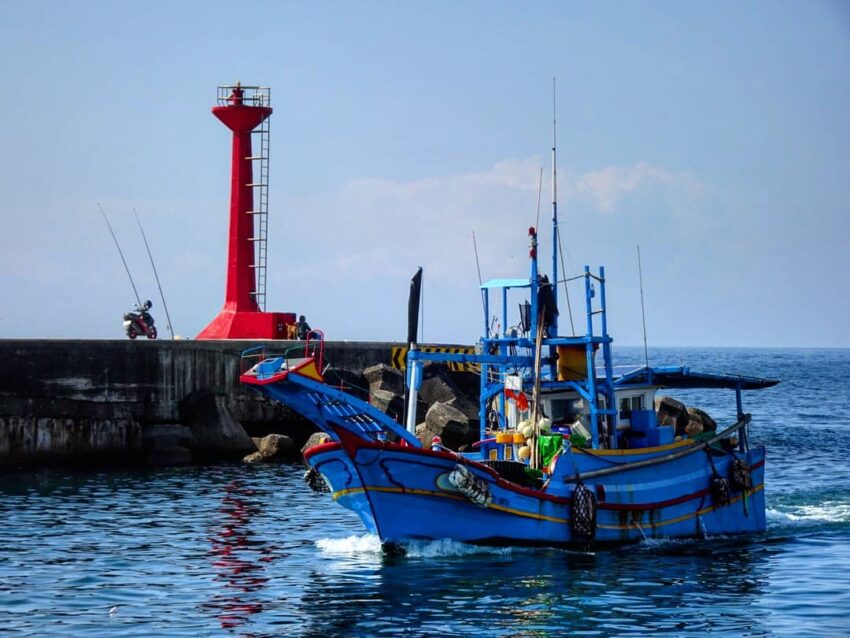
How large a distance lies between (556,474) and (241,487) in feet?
34.9

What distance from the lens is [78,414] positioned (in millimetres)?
31828

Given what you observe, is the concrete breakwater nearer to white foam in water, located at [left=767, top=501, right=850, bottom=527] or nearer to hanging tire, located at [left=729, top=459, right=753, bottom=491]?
hanging tire, located at [left=729, top=459, right=753, bottom=491]

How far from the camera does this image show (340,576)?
1870 centimetres

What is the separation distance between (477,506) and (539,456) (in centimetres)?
234

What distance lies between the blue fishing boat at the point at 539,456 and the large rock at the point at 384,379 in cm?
1024

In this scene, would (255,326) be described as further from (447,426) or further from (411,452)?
(411,452)

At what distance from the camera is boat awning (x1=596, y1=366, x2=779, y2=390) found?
2377cm

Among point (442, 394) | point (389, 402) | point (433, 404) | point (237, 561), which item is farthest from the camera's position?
point (442, 394)

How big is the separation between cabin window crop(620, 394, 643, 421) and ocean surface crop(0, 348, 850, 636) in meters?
2.69

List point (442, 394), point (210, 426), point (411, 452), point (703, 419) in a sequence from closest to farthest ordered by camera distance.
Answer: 1. point (411, 452)
2. point (210, 426)
3. point (442, 394)
4. point (703, 419)

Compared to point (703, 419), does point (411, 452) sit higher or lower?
higher

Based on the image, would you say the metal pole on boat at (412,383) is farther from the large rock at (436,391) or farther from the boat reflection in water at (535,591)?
the large rock at (436,391)

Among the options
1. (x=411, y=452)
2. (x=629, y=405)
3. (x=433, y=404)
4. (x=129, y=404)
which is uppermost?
(x=629, y=405)

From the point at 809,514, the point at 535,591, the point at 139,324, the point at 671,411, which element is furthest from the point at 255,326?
Answer: the point at 535,591
